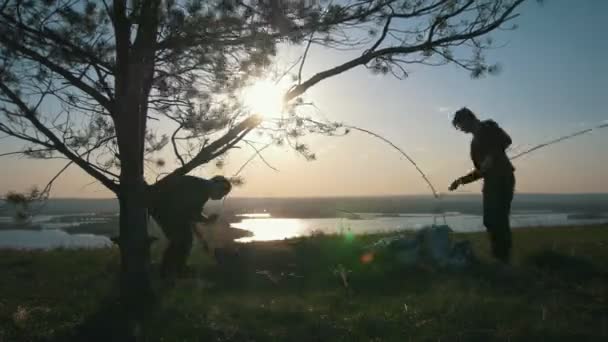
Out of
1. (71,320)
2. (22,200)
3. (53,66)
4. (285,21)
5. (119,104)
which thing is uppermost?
(285,21)

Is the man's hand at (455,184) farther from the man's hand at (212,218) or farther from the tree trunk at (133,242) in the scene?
the tree trunk at (133,242)

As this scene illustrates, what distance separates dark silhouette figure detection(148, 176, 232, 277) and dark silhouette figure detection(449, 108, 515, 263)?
332 cm

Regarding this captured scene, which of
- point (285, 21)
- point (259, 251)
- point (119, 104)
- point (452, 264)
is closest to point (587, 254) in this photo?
point (452, 264)

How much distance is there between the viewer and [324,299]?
17.0ft

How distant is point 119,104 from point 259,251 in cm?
288

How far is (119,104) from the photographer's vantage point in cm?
530

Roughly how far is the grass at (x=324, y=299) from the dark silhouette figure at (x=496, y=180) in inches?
15.9

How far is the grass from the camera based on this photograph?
394cm

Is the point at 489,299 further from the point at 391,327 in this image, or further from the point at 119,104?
the point at 119,104

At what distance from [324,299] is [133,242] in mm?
2036

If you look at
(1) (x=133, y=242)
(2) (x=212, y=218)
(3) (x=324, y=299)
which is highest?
(2) (x=212, y=218)

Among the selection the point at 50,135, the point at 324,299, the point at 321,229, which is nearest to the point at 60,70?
the point at 50,135

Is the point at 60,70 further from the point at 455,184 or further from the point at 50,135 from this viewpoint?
the point at 455,184

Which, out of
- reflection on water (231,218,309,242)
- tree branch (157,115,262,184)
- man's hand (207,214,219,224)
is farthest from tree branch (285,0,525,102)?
reflection on water (231,218,309,242)
